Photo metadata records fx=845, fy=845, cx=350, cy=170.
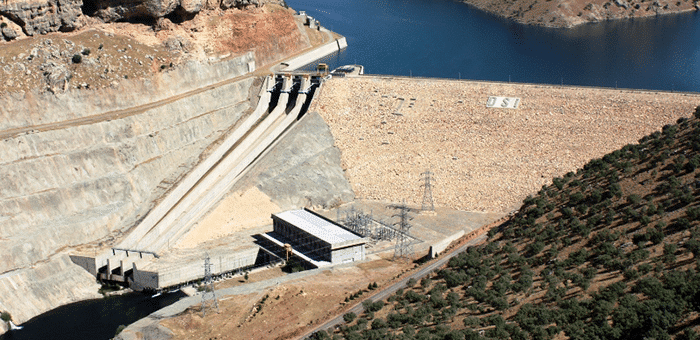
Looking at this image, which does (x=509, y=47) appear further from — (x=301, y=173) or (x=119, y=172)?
(x=119, y=172)

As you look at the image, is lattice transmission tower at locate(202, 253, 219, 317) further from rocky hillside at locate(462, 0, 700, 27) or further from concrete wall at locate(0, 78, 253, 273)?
rocky hillside at locate(462, 0, 700, 27)

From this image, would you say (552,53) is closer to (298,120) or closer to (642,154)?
(298,120)

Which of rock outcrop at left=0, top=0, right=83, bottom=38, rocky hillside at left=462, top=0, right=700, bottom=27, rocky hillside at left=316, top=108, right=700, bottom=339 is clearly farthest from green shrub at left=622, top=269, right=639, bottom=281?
rocky hillside at left=462, top=0, right=700, bottom=27

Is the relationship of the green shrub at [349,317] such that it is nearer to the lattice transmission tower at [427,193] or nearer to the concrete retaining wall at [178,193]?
the concrete retaining wall at [178,193]

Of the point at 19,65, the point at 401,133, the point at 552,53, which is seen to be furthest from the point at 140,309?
the point at 552,53

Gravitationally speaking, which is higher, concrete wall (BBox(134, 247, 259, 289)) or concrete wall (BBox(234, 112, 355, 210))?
concrete wall (BBox(234, 112, 355, 210))

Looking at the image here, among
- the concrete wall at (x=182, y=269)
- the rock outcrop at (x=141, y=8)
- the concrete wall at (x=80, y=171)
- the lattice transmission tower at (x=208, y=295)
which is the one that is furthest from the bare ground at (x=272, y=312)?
the rock outcrop at (x=141, y=8)

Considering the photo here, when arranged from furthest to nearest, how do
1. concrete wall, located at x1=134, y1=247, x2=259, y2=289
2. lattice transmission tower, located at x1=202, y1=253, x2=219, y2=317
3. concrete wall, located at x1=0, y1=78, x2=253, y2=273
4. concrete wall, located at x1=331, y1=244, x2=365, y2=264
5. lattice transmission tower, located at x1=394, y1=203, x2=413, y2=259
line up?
lattice transmission tower, located at x1=394, y1=203, x2=413, y2=259 → concrete wall, located at x1=331, y1=244, x2=365, y2=264 → concrete wall, located at x1=134, y1=247, x2=259, y2=289 → concrete wall, located at x1=0, y1=78, x2=253, y2=273 → lattice transmission tower, located at x1=202, y1=253, x2=219, y2=317
